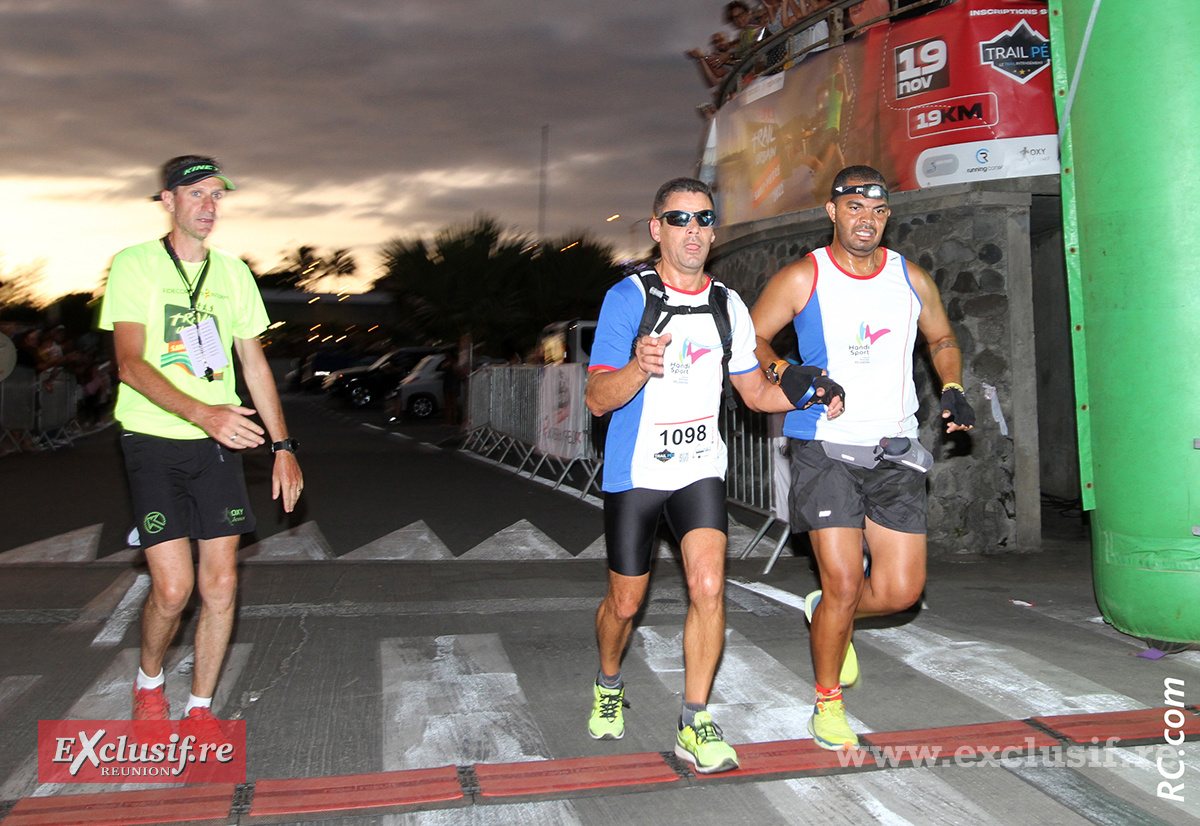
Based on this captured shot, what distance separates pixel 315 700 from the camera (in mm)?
4801

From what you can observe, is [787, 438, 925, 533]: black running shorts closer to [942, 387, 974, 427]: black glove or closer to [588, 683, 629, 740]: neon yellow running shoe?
[942, 387, 974, 427]: black glove

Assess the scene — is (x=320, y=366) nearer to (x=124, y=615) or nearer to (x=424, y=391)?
(x=424, y=391)

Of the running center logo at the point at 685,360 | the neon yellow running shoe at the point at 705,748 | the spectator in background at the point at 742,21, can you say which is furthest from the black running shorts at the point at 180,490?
the spectator in background at the point at 742,21

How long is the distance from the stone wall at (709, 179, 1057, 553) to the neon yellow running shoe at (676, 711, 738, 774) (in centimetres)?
552

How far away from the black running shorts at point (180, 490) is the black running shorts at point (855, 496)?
91.3 inches

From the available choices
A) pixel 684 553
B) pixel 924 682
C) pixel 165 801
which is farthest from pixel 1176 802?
pixel 165 801

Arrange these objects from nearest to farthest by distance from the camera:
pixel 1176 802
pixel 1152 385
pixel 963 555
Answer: pixel 1176 802
pixel 1152 385
pixel 963 555

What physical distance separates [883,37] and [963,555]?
15.8 ft

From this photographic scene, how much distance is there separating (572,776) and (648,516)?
3.38 feet

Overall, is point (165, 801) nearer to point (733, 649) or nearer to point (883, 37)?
point (733, 649)

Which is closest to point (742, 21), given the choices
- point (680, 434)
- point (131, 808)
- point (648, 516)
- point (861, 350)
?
point (861, 350)

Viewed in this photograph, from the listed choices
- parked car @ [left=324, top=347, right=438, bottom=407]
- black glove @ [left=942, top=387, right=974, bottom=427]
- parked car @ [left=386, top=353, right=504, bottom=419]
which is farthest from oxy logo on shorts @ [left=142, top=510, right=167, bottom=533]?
parked car @ [left=324, top=347, right=438, bottom=407]

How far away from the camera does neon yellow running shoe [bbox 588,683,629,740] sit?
424 centimetres
